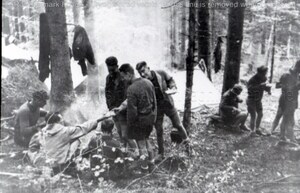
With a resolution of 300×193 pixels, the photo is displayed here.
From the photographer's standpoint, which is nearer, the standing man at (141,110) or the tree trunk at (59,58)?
the standing man at (141,110)

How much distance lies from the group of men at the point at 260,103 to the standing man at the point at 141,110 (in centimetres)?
178

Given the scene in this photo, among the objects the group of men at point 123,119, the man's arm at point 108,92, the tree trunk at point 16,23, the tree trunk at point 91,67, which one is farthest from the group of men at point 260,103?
the tree trunk at point 16,23

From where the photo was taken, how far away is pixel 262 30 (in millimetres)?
7266

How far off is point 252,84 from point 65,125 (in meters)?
3.62

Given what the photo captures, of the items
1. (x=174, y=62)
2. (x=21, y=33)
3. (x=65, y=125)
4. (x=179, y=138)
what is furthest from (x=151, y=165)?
(x=21, y=33)

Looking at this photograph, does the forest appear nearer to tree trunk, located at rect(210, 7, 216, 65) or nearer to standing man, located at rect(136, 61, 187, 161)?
standing man, located at rect(136, 61, 187, 161)

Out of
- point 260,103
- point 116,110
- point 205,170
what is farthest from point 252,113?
point 116,110

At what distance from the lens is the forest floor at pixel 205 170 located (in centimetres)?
501

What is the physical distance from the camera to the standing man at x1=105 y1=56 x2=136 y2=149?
5.61 metres

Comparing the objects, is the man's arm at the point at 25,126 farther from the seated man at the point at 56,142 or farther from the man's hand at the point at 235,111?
the man's hand at the point at 235,111

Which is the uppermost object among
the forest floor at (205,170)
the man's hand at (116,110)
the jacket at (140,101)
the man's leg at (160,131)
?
the jacket at (140,101)

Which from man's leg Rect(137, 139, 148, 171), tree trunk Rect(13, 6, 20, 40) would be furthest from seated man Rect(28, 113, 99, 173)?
tree trunk Rect(13, 6, 20, 40)

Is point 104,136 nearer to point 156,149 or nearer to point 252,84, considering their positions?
point 156,149

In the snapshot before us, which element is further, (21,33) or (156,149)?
(21,33)
